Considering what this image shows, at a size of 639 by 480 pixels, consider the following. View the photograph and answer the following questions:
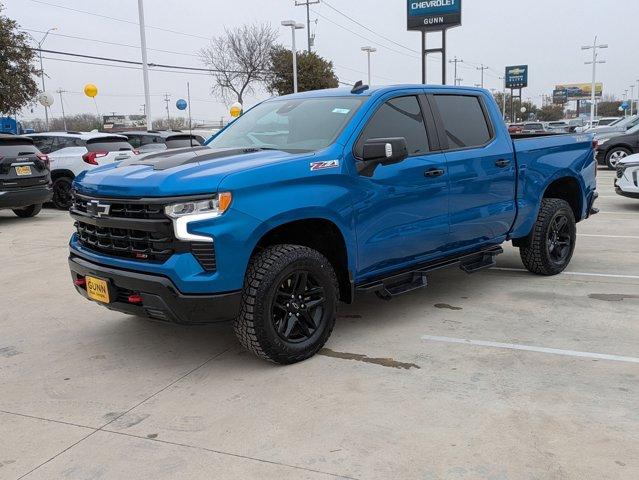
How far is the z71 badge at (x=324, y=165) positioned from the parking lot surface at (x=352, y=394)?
1.32m

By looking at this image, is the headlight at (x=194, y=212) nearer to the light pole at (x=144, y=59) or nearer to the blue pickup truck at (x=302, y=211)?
the blue pickup truck at (x=302, y=211)

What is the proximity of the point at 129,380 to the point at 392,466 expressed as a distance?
194 cm

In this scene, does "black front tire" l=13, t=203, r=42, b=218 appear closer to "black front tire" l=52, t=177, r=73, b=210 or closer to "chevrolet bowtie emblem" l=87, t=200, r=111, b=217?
"black front tire" l=52, t=177, r=73, b=210

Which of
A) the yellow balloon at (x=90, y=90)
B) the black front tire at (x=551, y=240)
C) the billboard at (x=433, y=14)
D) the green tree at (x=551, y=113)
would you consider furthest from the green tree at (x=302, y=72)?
the green tree at (x=551, y=113)

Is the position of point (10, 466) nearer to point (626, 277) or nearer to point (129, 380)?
point (129, 380)

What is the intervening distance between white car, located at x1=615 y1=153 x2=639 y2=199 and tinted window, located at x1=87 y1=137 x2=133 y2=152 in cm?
992

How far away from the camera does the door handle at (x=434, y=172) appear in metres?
4.79

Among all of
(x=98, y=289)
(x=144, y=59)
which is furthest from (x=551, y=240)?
(x=144, y=59)

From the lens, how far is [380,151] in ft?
13.7

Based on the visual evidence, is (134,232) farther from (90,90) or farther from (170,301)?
(90,90)

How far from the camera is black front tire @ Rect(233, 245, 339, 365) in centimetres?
382

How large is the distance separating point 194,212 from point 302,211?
2.36ft

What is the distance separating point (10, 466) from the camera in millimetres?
2965

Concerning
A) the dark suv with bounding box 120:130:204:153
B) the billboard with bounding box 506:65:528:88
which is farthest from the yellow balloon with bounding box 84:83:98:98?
the billboard with bounding box 506:65:528:88
